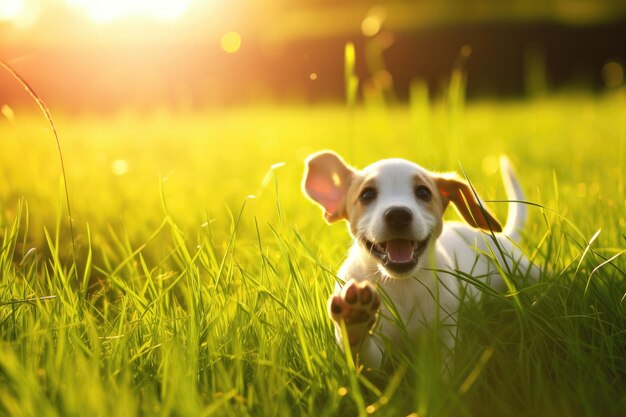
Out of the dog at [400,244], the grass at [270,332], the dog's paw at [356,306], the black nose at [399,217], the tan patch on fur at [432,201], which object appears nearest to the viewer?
the grass at [270,332]

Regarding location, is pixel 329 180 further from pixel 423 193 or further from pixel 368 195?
pixel 423 193

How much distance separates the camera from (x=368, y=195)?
3.24 meters

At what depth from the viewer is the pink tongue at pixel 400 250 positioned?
2982 mm

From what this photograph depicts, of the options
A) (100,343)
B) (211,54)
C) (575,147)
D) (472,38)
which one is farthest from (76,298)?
(472,38)

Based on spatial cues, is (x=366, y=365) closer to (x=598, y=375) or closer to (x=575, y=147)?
(x=598, y=375)

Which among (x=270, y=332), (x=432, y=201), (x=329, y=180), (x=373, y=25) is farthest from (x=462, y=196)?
(x=373, y=25)

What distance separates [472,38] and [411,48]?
1.35m

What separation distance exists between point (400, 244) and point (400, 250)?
26 millimetres

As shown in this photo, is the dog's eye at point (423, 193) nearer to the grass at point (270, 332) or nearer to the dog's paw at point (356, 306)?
the grass at point (270, 332)

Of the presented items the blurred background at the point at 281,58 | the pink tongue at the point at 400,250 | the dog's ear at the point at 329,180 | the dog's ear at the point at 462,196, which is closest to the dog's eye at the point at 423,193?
the dog's ear at the point at 462,196

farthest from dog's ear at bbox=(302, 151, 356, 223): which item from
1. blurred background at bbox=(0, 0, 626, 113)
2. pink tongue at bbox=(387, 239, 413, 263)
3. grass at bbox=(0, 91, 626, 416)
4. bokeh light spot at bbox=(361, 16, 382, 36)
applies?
blurred background at bbox=(0, 0, 626, 113)

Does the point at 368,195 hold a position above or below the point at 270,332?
above

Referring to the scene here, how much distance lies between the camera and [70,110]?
609 inches

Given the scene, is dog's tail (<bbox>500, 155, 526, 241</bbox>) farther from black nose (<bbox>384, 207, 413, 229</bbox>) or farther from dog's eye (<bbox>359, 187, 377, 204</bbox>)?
black nose (<bbox>384, 207, 413, 229</bbox>)
